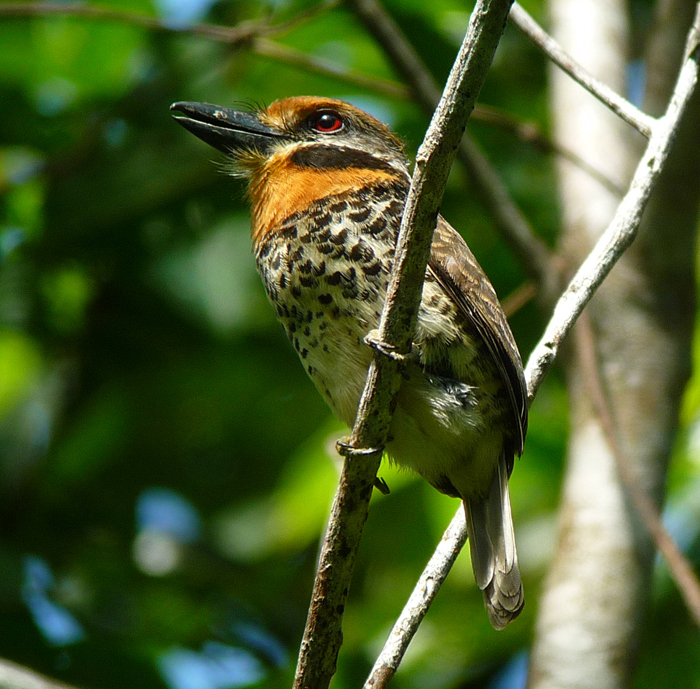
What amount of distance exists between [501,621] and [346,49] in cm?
323

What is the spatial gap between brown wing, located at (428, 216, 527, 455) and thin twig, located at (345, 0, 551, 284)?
1.04 meters

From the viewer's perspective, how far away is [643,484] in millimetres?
3389

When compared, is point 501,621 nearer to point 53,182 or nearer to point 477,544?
point 477,544

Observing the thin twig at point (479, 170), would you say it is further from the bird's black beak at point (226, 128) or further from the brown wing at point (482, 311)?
the brown wing at point (482, 311)

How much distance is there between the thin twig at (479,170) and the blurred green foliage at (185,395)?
0.24 metres

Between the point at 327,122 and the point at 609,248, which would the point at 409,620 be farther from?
the point at 327,122

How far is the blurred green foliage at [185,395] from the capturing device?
3770 mm

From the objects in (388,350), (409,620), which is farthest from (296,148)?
(409,620)

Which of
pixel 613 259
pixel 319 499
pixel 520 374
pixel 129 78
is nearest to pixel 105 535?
pixel 319 499

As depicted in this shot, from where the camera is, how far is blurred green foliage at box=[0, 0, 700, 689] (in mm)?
3770

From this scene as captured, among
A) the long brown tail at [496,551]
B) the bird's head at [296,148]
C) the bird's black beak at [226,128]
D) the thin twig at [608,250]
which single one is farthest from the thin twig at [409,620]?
the bird's black beak at [226,128]

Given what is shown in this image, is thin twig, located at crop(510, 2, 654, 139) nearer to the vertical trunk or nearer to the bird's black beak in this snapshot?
the bird's black beak

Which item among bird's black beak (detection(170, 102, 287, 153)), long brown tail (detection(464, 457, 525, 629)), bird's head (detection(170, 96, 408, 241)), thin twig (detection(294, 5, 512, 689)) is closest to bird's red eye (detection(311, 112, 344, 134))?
bird's head (detection(170, 96, 408, 241))

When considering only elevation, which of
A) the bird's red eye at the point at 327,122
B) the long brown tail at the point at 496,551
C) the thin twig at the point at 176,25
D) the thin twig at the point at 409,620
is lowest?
the long brown tail at the point at 496,551
